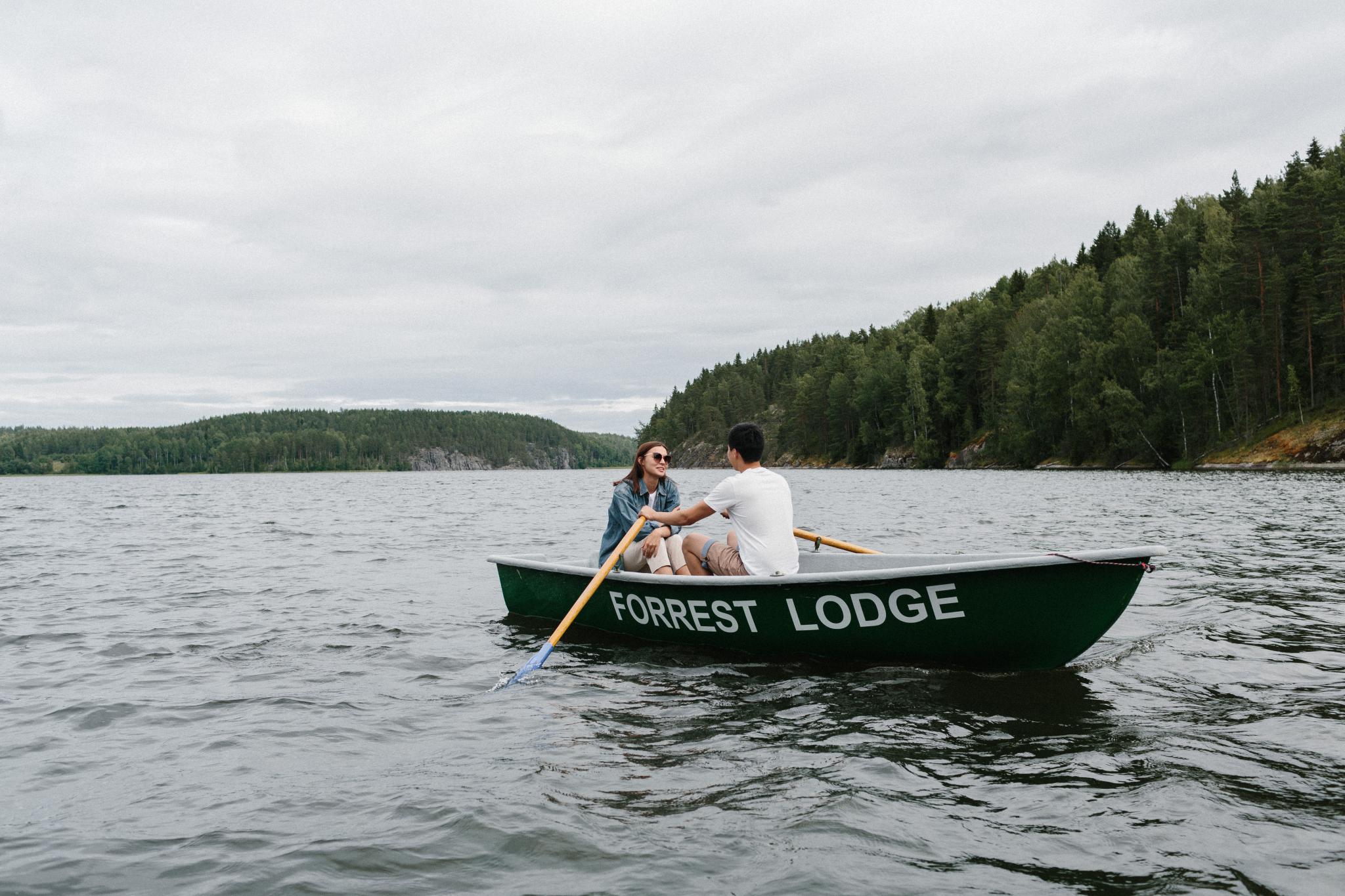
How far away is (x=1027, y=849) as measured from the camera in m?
3.92

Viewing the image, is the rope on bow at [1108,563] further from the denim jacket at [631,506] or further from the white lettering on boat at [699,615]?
the denim jacket at [631,506]

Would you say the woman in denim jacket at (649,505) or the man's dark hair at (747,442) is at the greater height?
the man's dark hair at (747,442)

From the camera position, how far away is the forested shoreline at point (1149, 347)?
5425 cm

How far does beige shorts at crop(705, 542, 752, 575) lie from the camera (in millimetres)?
8367

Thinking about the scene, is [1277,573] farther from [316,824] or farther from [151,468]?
[151,468]

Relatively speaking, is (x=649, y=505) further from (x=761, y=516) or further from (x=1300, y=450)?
(x=1300, y=450)

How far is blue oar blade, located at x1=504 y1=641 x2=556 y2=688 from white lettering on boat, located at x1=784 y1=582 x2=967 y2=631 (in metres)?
2.17

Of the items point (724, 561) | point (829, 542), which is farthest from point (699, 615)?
point (829, 542)

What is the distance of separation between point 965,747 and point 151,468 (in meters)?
212

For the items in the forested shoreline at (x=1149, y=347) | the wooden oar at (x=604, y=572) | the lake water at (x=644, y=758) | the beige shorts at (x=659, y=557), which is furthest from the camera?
the forested shoreline at (x=1149, y=347)

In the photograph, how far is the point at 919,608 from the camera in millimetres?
6879

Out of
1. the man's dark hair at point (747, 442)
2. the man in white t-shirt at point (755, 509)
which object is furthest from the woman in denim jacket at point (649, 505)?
the man's dark hair at point (747, 442)

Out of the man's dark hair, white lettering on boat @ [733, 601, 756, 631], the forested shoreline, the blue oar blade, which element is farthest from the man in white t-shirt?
the forested shoreline

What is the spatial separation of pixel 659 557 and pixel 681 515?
1049mm
